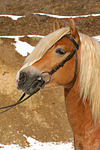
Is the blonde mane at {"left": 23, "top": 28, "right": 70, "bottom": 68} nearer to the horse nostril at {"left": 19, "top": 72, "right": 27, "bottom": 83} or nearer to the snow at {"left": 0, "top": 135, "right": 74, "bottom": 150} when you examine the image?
the horse nostril at {"left": 19, "top": 72, "right": 27, "bottom": 83}

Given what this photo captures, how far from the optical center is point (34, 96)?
44.0ft

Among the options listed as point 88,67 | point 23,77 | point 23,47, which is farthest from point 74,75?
point 23,47

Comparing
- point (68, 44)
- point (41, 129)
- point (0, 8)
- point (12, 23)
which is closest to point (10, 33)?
point (12, 23)

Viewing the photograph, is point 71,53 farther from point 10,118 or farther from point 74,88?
point 10,118

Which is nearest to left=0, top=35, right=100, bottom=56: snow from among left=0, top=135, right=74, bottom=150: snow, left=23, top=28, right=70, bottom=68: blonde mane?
left=0, top=135, right=74, bottom=150: snow

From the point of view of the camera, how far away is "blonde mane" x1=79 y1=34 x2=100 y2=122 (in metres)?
3.21

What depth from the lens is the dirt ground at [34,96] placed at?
Answer: 453 inches

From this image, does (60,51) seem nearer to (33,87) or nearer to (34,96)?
(33,87)

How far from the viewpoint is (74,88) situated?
3.34 meters

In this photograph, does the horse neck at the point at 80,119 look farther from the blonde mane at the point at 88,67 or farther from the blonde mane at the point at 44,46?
the blonde mane at the point at 44,46

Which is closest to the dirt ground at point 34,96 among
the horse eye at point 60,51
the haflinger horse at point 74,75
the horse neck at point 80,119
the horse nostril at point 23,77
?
the horse neck at point 80,119

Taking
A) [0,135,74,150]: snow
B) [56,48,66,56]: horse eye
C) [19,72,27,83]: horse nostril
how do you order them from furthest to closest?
1. [0,135,74,150]: snow
2. [56,48,66,56]: horse eye
3. [19,72,27,83]: horse nostril

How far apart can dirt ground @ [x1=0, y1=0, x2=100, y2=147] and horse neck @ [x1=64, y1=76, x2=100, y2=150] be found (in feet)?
26.1

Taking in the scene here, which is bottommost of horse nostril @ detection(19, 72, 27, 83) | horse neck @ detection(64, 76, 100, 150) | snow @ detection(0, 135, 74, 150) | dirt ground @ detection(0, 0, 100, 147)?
horse neck @ detection(64, 76, 100, 150)
